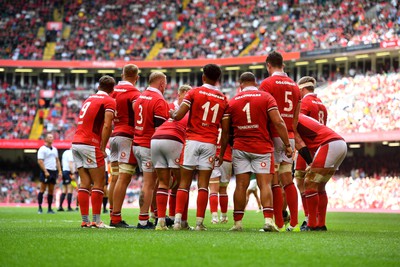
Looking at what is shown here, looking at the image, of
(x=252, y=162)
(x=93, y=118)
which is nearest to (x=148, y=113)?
(x=93, y=118)

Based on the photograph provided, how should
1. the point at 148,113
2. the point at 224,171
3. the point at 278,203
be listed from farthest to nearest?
the point at 224,171 → the point at 148,113 → the point at 278,203

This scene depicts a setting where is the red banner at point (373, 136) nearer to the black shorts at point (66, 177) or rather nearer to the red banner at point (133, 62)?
the red banner at point (133, 62)

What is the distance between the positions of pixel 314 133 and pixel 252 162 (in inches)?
56.9

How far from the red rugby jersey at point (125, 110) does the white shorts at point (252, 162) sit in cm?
237

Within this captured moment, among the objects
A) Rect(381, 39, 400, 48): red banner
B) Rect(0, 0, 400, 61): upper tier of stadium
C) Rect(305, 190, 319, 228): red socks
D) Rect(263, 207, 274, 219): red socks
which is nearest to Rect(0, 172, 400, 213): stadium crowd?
Rect(381, 39, 400, 48): red banner

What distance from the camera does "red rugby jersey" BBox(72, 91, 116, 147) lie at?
476 inches

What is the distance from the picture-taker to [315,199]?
11.7m

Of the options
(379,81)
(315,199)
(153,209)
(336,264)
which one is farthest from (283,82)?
(379,81)

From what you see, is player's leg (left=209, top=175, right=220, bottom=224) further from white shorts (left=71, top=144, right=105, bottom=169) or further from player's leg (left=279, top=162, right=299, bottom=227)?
white shorts (left=71, top=144, right=105, bottom=169)

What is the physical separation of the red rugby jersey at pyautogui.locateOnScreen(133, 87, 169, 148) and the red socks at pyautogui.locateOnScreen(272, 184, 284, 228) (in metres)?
2.31

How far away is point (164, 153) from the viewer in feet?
38.1

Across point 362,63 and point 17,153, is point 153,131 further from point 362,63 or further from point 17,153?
point 17,153

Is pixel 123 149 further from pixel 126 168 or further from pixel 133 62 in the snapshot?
pixel 133 62

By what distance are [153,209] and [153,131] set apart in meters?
2.25
